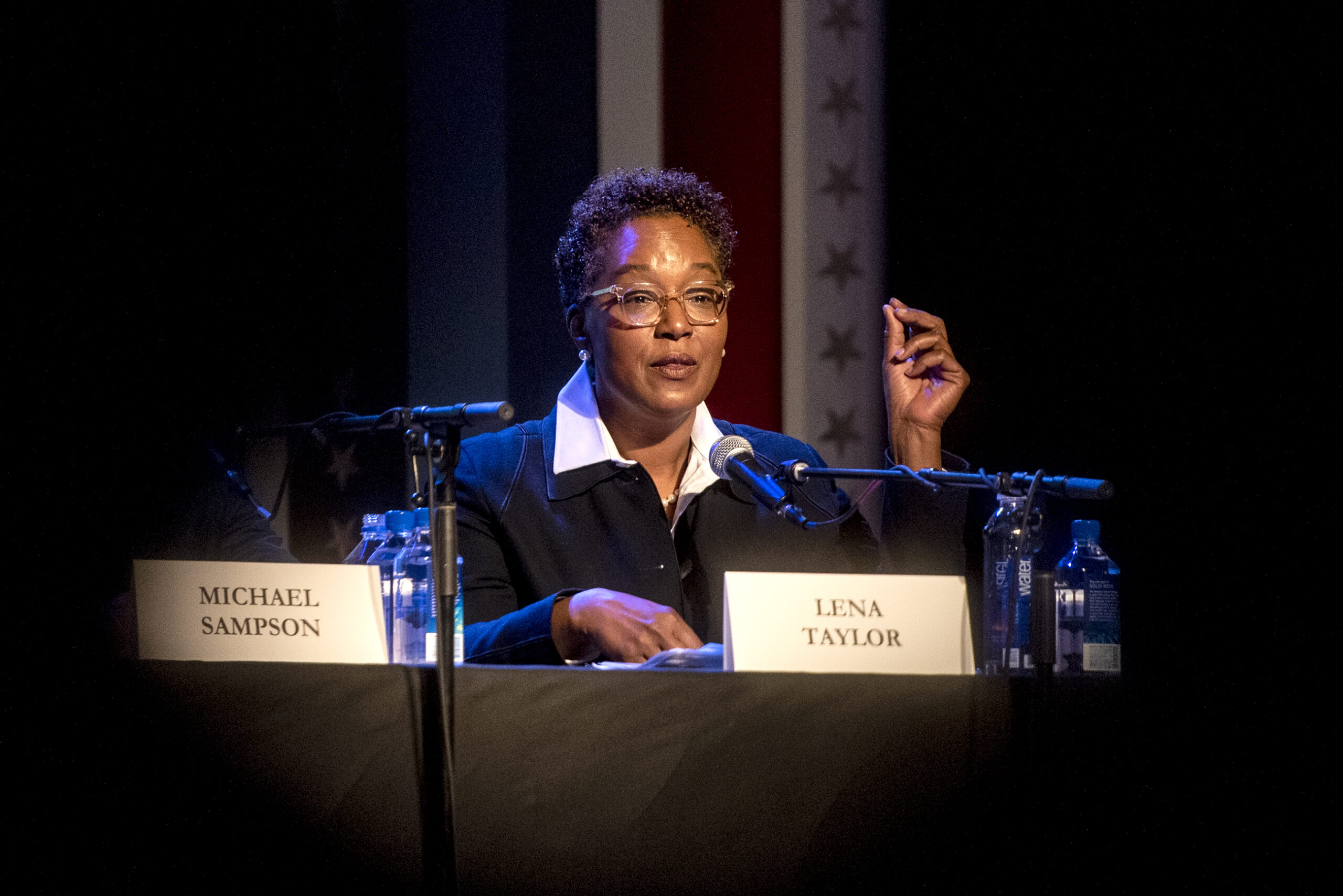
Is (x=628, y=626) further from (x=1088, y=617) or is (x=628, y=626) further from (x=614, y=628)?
(x=1088, y=617)

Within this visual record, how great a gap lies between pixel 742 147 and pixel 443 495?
248cm

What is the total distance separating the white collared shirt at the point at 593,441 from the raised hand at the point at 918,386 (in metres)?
0.41

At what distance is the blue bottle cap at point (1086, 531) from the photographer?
1595 mm

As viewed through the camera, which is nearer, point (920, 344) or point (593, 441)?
point (920, 344)

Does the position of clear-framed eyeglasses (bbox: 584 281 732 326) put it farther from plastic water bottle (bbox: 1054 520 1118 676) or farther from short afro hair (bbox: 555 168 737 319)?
plastic water bottle (bbox: 1054 520 1118 676)

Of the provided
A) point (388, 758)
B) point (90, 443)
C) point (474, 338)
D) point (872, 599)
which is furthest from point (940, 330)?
point (90, 443)

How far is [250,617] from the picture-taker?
126 centimetres

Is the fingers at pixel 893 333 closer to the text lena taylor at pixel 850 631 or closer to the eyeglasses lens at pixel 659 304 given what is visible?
the eyeglasses lens at pixel 659 304

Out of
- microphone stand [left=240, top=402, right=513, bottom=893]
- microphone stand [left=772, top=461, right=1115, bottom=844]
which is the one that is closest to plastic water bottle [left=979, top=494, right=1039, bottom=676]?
microphone stand [left=772, top=461, right=1115, bottom=844]

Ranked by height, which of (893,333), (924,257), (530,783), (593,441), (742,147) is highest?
(742,147)

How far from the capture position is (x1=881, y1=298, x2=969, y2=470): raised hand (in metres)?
2.02

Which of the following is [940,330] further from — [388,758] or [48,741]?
[48,741]

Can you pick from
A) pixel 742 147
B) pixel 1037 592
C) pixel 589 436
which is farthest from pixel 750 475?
pixel 742 147

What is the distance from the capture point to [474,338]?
3.26 m
